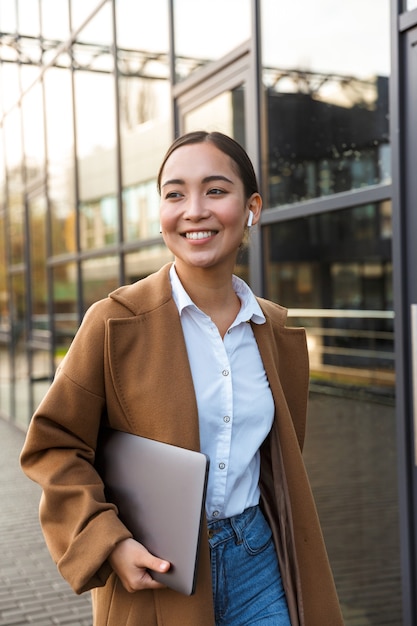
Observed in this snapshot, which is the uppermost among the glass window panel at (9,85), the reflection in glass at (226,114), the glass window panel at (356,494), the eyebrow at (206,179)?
the glass window panel at (9,85)

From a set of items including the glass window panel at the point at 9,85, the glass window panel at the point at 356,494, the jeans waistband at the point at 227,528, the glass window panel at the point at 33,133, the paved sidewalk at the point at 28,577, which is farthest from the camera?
the glass window panel at the point at 9,85

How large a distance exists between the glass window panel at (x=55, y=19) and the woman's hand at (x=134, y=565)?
7858 mm

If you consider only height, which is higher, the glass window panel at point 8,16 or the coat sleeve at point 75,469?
the glass window panel at point 8,16

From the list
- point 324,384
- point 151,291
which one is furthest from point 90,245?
point 151,291

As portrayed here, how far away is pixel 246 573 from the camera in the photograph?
1.89m

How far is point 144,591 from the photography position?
5.76 ft

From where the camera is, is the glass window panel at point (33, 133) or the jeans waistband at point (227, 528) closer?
the jeans waistband at point (227, 528)

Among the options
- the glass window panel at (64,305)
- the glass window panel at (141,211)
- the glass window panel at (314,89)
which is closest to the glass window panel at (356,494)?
the glass window panel at (314,89)

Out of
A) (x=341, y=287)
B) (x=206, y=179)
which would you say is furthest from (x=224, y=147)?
(x=341, y=287)

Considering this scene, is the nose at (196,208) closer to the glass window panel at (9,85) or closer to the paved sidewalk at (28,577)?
the paved sidewalk at (28,577)

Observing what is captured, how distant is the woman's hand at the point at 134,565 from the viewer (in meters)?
1.67

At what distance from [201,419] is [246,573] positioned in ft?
1.30

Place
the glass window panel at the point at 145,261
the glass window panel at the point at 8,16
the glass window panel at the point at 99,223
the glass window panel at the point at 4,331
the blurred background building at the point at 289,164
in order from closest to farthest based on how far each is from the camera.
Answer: the blurred background building at the point at 289,164 < the glass window panel at the point at 145,261 < the glass window panel at the point at 99,223 < the glass window panel at the point at 8,16 < the glass window panel at the point at 4,331

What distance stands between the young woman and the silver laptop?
0.04 metres
